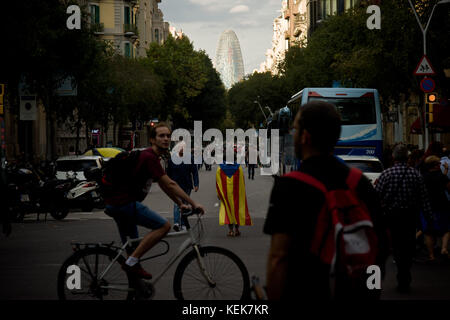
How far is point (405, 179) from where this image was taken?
30.4ft

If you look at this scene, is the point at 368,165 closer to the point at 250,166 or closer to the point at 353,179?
the point at 353,179

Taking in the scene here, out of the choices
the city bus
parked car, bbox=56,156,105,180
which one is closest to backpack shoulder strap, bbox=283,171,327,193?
parked car, bbox=56,156,105,180

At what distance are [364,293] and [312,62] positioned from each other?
4547 centimetres

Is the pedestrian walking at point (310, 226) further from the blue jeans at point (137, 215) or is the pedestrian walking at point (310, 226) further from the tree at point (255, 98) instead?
the tree at point (255, 98)

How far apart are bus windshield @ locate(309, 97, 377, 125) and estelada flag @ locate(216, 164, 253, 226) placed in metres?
11.7

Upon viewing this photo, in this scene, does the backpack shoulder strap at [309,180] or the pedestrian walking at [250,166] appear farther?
the pedestrian walking at [250,166]

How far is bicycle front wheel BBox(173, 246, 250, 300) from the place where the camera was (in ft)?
23.0

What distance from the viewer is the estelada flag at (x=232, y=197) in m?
15.0

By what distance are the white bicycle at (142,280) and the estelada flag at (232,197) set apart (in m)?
7.77

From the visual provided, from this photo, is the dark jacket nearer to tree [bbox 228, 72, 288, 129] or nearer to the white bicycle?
the white bicycle

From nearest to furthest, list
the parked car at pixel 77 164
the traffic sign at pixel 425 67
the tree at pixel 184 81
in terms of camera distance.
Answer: the traffic sign at pixel 425 67 < the parked car at pixel 77 164 < the tree at pixel 184 81

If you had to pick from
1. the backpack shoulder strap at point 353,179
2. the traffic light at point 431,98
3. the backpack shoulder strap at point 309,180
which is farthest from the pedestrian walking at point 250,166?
the backpack shoulder strap at point 309,180
